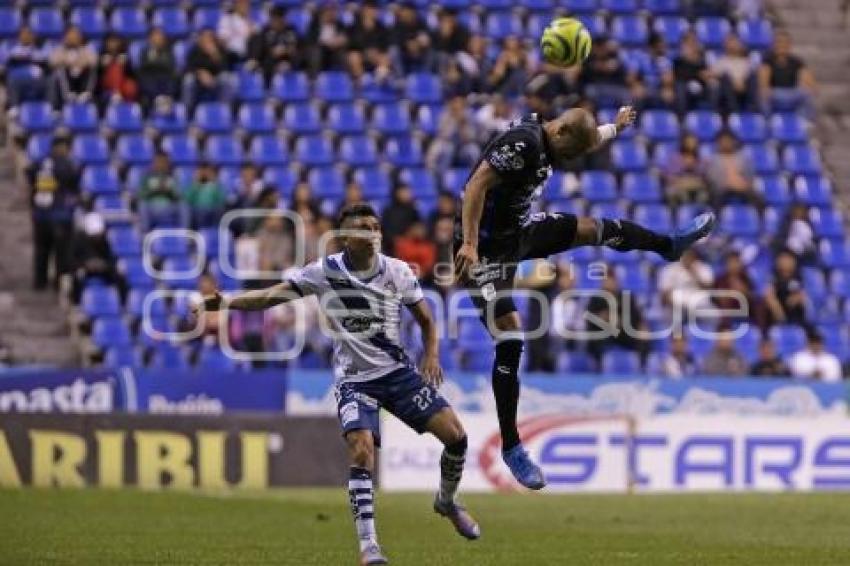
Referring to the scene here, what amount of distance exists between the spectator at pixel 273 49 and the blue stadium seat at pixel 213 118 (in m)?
0.95

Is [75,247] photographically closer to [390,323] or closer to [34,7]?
[34,7]

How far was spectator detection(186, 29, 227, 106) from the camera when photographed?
28.2 metres

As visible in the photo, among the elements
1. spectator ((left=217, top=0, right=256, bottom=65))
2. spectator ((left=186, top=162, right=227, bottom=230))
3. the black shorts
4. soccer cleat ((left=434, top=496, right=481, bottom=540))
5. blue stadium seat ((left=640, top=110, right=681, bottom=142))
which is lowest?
soccer cleat ((left=434, top=496, right=481, bottom=540))

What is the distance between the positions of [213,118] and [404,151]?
2.71 meters

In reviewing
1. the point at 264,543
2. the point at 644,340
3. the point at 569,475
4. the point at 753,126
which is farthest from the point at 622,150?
Answer: the point at 264,543

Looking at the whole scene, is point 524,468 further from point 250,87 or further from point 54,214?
point 250,87

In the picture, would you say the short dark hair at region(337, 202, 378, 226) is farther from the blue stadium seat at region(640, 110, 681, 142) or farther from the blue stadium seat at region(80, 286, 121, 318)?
the blue stadium seat at region(640, 110, 681, 142)

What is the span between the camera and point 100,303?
25.4 m

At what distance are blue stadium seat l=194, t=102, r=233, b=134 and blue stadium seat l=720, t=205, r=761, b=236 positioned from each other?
22.8 ft

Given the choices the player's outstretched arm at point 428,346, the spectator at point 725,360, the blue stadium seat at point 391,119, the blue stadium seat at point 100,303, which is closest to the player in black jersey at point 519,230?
the player's outstretched arm at point 428,346

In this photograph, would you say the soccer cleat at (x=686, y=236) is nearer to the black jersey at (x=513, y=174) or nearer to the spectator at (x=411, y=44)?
the black jersey at (x=513, y=174)

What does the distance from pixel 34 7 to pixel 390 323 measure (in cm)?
1733

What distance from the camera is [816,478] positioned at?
23.7 m

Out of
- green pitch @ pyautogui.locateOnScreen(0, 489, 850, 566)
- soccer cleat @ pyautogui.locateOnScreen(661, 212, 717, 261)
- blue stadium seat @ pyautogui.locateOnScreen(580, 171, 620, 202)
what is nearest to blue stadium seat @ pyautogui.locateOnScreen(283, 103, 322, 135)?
blue stadium seat @ pyautogui.locateOnScreen(580, 171, 620, 202)
